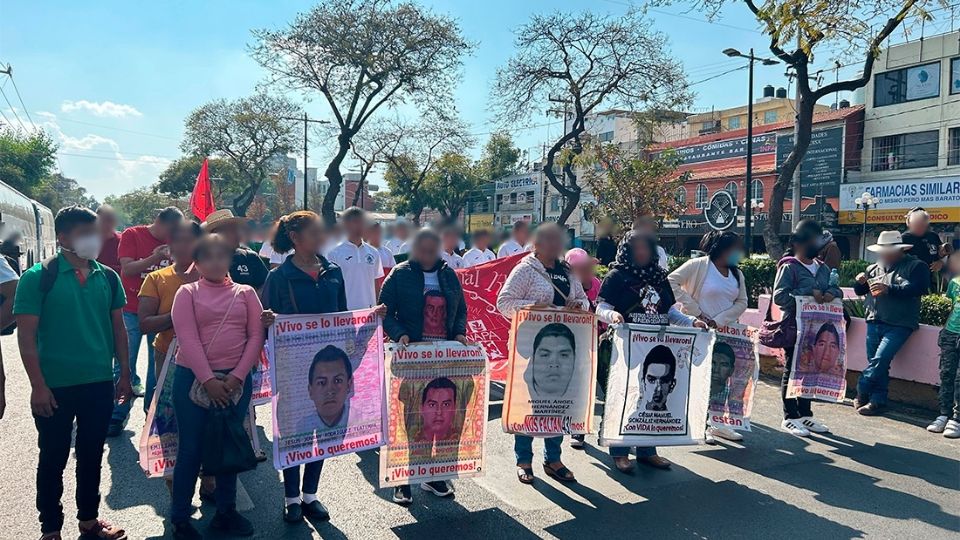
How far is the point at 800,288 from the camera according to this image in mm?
6496

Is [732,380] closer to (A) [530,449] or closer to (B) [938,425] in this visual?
(A) [530,449]

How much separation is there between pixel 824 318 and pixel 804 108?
6.49 m

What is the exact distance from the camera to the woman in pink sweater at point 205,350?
3689 millimetres

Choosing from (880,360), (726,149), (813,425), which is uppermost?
(726,149)

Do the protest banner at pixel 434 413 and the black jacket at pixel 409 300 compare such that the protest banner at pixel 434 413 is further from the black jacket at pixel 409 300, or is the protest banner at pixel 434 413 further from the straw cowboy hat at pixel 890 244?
the straw cowboy hat at pixel 890 244

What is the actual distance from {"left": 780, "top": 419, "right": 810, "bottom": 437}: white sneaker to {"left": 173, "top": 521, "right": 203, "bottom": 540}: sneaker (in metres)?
5.14

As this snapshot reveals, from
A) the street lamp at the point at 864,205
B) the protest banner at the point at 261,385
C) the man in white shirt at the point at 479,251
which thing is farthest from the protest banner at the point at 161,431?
the street lamp at the point at 864,205

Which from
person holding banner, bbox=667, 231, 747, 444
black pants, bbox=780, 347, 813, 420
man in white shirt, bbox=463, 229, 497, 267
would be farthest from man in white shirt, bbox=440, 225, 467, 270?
black pants, bbox=780, 347, 813, 420

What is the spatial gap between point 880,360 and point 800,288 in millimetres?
1427

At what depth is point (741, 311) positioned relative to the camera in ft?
19.1

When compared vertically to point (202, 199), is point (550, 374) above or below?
below

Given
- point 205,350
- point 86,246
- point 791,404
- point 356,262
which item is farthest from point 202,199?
point 791,404

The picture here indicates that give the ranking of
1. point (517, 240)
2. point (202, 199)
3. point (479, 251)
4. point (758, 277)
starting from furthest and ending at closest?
1. point (758, 277)
2. point (479, 251)
3. point (202, 199)
4. point (517, 240)

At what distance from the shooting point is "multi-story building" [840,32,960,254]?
2962cm
